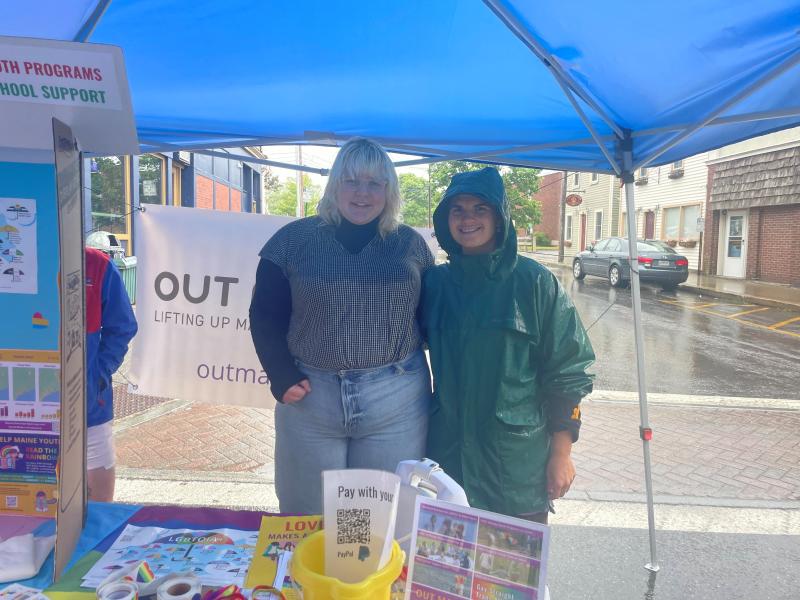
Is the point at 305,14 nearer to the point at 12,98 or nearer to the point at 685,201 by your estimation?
the point at 12,98

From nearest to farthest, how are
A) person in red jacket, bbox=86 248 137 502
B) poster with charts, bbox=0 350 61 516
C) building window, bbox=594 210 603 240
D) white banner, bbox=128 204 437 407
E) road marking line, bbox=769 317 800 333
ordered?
poster with charts, bbox=0 350 61 516, person in red jacket, bbox=86 248 137 502, white banner, bbox=128 204 437 407, road marking line, bbox=769 317 800 333, building window, bbox=594 210 603 240

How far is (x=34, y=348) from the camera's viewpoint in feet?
5.61

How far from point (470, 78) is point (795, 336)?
1046cm

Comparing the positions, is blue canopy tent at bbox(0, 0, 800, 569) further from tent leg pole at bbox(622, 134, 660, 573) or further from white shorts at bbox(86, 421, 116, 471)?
white shorts at bbox(86, 421, 116, 471)

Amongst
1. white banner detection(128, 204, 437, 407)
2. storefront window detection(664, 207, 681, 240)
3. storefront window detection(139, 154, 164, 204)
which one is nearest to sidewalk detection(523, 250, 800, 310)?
storefront window detection(664, 207, 681, 240)

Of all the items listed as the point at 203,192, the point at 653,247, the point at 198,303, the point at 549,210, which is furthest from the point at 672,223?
the point at 549,210

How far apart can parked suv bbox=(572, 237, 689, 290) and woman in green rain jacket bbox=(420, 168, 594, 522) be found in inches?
572

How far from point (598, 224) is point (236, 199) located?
18203 millimetres

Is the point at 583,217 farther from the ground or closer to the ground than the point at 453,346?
farther from the ground

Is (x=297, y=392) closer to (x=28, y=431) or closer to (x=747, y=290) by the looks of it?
(x=28, y=431)

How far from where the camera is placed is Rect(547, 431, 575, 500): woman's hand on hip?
6.82 feet

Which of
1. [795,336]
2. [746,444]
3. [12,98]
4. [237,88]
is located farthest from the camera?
[795,336]

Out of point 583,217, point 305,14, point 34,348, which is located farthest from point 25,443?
point 583,217

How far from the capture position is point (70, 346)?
1345 mm
